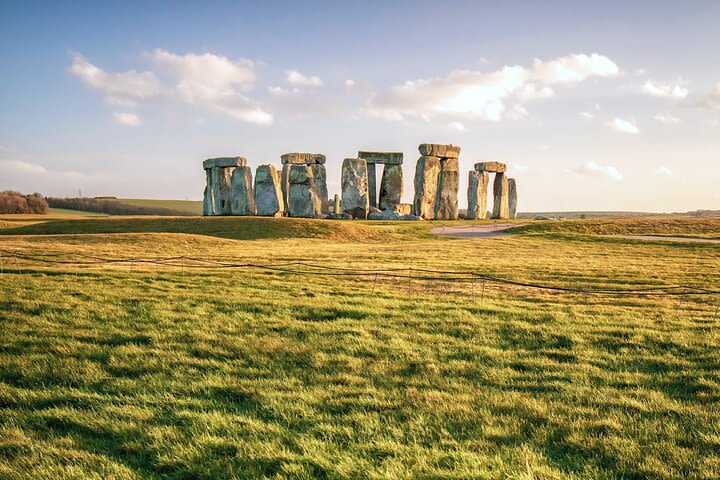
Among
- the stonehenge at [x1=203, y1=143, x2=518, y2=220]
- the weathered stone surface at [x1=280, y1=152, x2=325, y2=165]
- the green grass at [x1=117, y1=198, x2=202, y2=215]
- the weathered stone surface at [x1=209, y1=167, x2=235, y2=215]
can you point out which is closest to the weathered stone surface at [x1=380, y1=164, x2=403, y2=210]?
the stonehenge at [x1=203, y1=143, x2=518, y2=220]

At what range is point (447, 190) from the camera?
119 feet

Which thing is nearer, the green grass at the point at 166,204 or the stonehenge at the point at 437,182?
the stonehenge at the point at 437,182

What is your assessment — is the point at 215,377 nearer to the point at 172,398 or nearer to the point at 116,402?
the point at 172,398

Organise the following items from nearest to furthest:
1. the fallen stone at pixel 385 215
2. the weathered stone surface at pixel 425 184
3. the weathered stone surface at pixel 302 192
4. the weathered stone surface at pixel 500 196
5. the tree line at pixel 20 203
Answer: the fallen stone at pixel 385 215 → the weathered stone surface at pixel 302 192 → the weathered stone surface at pixel 425 184 → the weathered stone surface at pixel 500 196 → the tree line at pixel 20 203

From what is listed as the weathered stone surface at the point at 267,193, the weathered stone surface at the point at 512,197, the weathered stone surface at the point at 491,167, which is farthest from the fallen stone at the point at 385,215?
the weathered stone surface at the point at 512,197

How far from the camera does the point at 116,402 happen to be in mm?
4914

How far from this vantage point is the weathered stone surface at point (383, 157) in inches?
1452

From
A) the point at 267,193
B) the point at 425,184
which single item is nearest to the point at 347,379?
the point at 425,184

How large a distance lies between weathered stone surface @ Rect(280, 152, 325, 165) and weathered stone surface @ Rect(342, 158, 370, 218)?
1862 millimetres

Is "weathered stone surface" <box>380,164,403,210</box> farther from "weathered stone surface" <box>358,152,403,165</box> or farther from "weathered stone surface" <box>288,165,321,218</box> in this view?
"weathered stone surface" <box>288,165,321,218</box>

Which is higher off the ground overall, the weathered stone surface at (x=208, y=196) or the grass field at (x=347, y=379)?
the weathered stone surface at (x=208, y=196)

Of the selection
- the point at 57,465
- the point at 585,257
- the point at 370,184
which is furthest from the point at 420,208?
the point at 57,465

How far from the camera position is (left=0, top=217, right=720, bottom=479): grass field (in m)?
3.88

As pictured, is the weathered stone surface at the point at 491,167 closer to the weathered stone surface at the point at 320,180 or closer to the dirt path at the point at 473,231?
the dirt path at the point at 473,231
